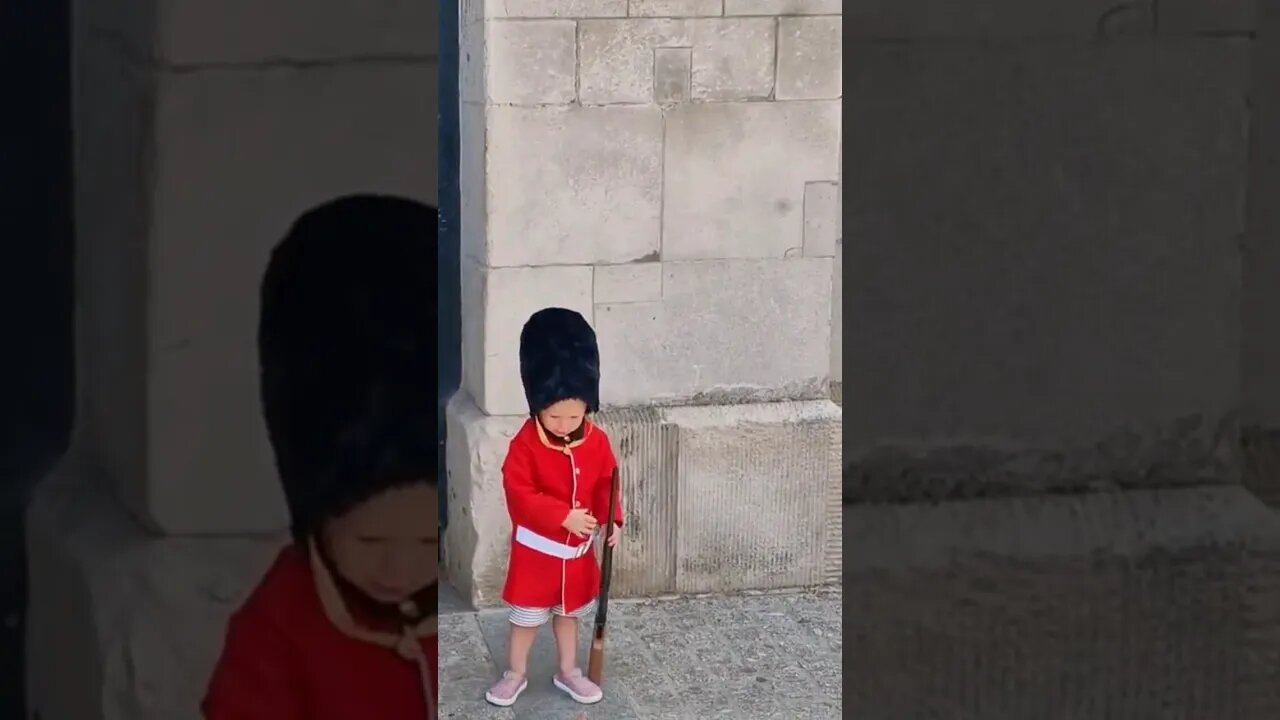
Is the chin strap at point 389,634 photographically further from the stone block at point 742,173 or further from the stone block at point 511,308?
the stone block at point 742,173

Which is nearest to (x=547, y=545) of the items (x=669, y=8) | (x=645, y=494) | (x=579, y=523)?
(x=579, y=523)

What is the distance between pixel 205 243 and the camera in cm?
93

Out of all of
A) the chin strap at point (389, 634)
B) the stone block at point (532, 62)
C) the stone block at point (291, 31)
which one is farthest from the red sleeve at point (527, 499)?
the stone block at point (291, 31)

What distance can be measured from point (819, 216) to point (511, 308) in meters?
1.02

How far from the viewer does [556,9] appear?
4.71m

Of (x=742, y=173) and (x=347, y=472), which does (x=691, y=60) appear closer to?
(x=742, y=173)

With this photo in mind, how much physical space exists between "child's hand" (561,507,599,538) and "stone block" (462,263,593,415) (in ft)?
2.71

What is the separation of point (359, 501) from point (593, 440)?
3163 mm

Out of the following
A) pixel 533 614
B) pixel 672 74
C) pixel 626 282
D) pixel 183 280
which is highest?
pixel 672 74

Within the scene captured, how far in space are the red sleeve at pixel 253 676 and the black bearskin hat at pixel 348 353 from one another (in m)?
0.06

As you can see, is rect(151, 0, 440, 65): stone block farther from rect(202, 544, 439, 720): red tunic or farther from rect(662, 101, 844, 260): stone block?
rect(662, 101, 844, 260): stone block

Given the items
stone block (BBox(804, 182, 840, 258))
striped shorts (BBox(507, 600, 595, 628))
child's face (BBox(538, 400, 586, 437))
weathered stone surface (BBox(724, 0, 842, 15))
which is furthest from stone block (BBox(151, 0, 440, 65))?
stone block (BBox(804, 182, 840, 258))
